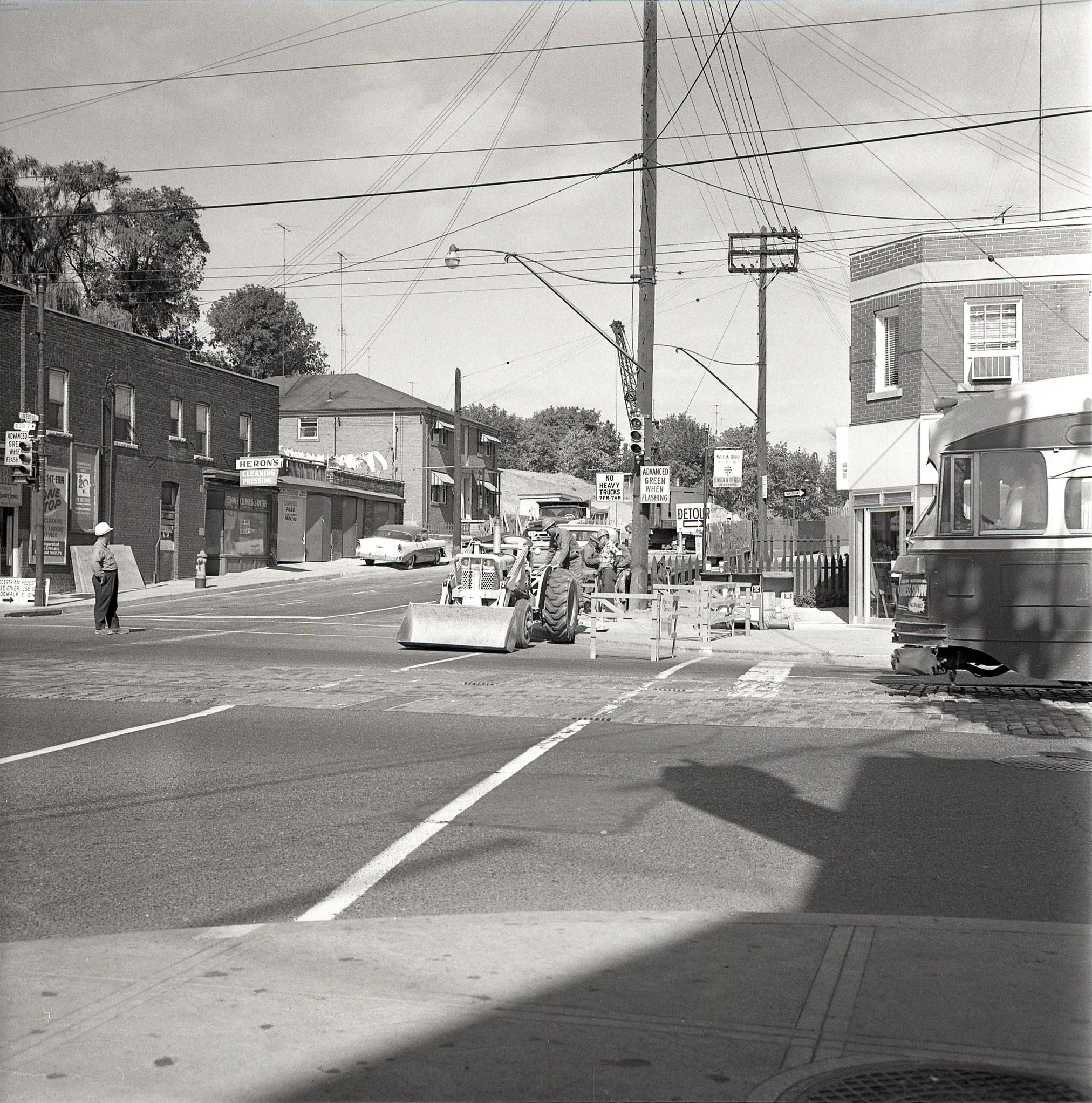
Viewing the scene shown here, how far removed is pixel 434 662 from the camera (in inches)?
673

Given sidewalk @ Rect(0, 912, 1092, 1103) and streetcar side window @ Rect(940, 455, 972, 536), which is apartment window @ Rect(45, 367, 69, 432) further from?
sidewalk @ Rect(0, 912, 1092, 1103)

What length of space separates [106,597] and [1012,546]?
1468 cm

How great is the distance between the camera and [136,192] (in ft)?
193

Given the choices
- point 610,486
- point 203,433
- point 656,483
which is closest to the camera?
point 656,483

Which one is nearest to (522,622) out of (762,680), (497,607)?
(497,607)

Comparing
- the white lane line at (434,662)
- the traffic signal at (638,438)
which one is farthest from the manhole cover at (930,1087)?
the traffic signal at (638,438)

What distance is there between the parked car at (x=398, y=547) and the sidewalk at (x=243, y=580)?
1.80 feet

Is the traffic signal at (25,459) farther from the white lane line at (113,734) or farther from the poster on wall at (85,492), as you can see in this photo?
the white lane line at (113,734)

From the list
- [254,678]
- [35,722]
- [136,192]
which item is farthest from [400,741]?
[136,192]

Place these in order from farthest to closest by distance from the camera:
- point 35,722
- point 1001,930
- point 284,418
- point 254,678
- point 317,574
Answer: point 284,418, point 317,574, point 254,678, point 35,722, point 1001,930

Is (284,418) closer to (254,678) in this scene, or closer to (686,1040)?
(254,678)

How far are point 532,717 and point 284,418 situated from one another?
61240 millimetres

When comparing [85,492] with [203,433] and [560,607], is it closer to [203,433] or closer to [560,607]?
[203,433]

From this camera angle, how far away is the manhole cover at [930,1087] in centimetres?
363
